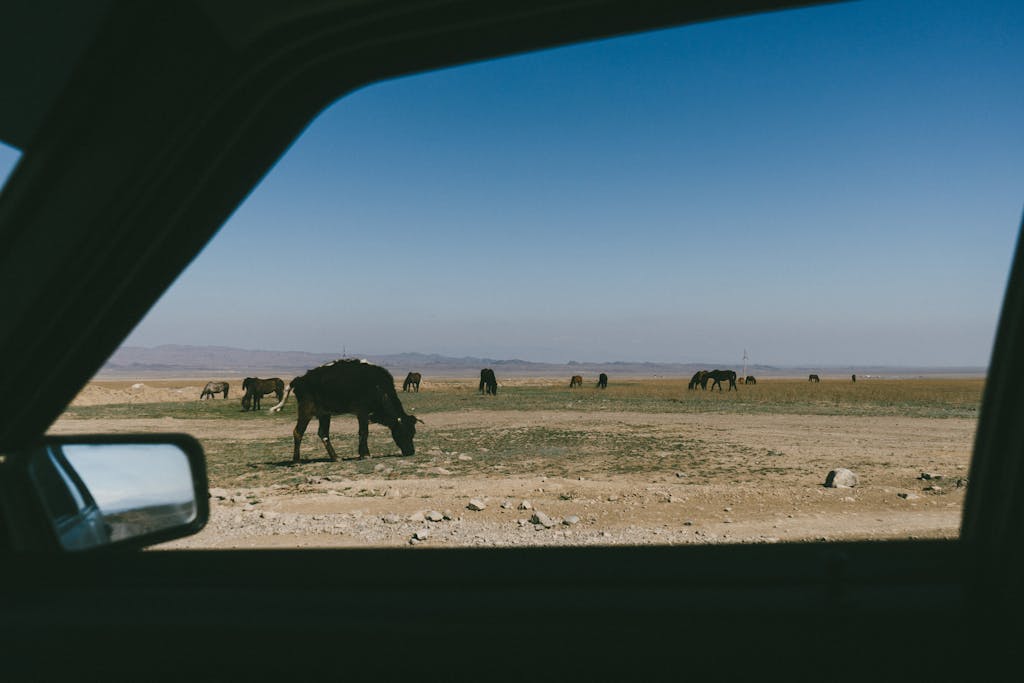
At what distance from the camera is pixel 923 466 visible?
35.6 feet

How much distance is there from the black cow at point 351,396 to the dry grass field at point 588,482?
0.86 m

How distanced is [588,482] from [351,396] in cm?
739

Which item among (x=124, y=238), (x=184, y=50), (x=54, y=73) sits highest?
(x=184, y=50)

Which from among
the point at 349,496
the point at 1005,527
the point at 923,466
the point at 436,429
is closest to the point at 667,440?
the point at 923,466

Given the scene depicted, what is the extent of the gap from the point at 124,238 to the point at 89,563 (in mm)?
864

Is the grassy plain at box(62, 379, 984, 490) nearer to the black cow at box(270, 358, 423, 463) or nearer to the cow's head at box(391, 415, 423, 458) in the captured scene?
the cow's head at box(391, 415, 423, 458)

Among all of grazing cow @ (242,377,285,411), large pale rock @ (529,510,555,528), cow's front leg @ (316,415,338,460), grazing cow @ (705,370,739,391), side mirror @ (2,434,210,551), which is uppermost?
grazing cow @ (705,370,739,391)

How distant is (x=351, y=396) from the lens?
14.8 metres

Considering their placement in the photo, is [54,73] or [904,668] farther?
[54,73]

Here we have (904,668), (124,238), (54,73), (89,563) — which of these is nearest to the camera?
(904,668)

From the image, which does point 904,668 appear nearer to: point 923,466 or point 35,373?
point 35,373

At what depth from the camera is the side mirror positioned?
151 cm

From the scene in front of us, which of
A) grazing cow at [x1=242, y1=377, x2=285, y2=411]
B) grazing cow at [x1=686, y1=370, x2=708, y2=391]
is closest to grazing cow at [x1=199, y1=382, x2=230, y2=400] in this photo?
grazing cow at [x1=242, y1=377, x2=285, y2=411]

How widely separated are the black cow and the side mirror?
1225 centimetres
